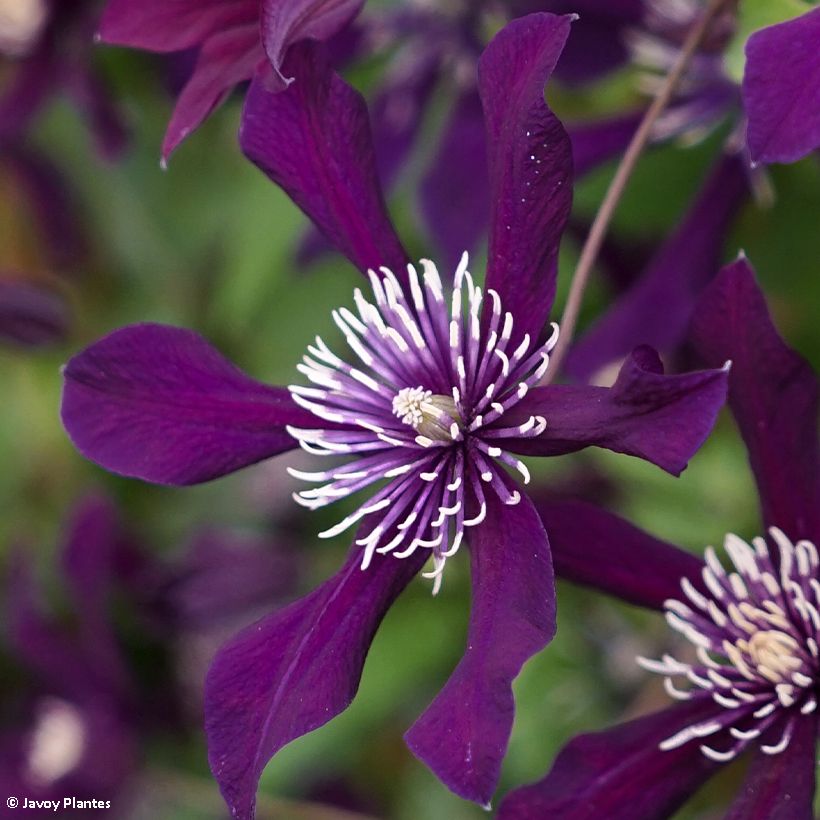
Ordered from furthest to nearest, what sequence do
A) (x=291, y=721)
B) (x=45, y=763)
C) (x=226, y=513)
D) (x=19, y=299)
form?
(x=226, y=513), (x=45, y=763), (x=19, y=299), (x=291, y=721)

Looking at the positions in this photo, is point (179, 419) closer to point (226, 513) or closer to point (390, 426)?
point (390, 426)

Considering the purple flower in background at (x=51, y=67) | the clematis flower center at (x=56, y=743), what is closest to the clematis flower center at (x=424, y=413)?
the purple flower in background at (x=51, y=67)

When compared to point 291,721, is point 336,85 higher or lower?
higher

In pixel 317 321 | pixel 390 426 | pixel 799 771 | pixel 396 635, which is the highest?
pixel 390 426

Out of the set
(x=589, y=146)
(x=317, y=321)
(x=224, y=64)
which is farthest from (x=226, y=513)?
(x=224, y=64)

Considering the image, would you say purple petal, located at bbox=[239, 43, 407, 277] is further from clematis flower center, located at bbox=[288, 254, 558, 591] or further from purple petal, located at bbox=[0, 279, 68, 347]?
purple petal, located at bbox=[0, 279, 68, 347]

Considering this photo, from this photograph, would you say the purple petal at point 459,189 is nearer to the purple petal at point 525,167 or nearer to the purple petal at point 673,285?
the purple petal at point 673,285

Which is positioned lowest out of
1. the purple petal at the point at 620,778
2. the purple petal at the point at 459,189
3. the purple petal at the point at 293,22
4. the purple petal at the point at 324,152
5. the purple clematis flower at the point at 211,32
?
the purple petal at the point at 620,778
